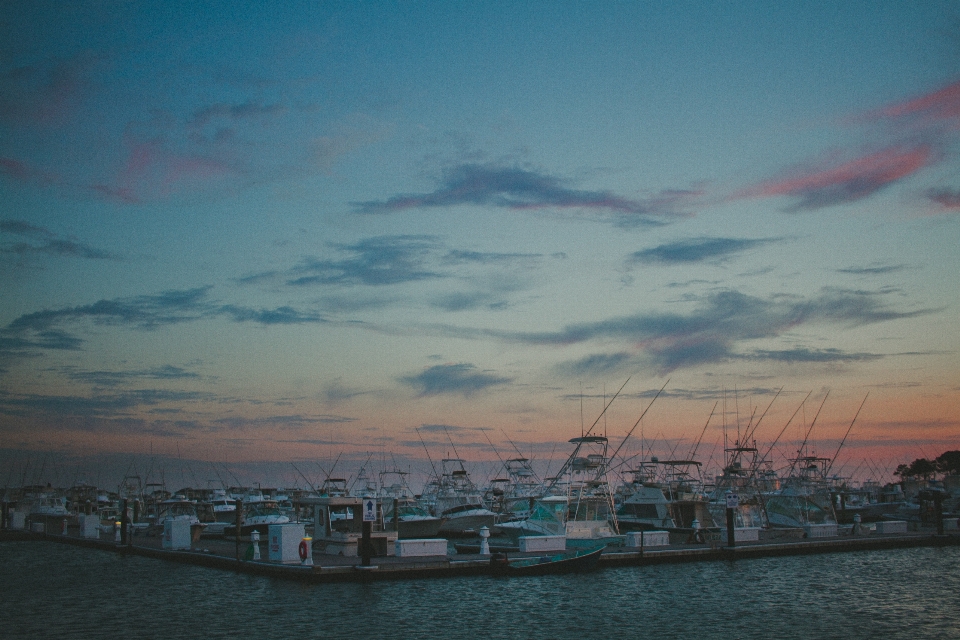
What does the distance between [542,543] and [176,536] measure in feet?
68.2

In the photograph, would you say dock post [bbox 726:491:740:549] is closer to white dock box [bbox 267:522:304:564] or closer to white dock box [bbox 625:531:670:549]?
white dock box [bbox 625:531:670:549]

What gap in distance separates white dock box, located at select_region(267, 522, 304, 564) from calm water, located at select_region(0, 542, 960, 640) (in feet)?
3.41

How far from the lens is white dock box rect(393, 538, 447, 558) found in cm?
3928

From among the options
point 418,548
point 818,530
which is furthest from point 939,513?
point 418,548

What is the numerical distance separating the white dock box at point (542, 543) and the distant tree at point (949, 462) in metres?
103

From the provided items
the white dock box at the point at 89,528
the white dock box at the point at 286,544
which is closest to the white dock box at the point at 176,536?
the white dock box at the point at 286,544

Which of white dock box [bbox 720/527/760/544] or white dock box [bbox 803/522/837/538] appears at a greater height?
white dock box [bbox 720/527/760/544]

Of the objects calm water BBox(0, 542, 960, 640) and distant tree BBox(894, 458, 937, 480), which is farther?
distant tree BBox(894, 458, 937, 480)

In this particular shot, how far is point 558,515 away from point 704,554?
25.6 ft

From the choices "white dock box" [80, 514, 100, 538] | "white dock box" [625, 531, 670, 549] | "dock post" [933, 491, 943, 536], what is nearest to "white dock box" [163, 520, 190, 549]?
"white dock box" [80, 514, 100, 538]

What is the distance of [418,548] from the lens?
130 feet

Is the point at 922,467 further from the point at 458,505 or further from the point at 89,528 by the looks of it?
the point at 89,528

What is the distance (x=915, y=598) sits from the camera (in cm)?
3619

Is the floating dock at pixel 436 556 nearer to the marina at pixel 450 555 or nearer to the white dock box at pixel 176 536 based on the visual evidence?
the marina at pixel 450 555
